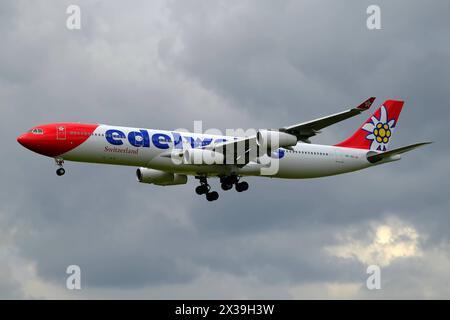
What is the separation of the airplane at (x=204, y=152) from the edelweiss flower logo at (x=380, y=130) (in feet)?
11.3

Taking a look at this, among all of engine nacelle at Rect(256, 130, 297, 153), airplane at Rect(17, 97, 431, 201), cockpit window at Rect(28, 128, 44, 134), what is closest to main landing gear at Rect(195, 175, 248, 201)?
airplane at Rect(17, 97, 431, 201)

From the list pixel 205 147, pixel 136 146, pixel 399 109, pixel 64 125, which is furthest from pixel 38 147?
pixel 399 109

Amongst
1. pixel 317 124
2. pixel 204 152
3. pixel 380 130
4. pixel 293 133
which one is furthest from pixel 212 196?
pixel 380 130

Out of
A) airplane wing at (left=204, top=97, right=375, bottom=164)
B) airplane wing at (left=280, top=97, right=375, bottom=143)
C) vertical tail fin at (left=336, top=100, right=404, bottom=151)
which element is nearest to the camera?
airplane wing at (left=280, top=97, right=375, bottom=143)

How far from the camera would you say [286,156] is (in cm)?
7181

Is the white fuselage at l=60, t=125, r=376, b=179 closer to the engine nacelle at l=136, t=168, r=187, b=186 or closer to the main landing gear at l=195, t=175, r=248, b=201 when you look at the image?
the main landing gear at l=195, t=175, r=248, b=201

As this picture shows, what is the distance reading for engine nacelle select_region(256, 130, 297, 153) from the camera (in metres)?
65.0

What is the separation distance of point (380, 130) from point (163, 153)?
2255 centimetres

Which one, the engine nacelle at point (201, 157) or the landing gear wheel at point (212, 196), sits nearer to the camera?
the engine nacelle at point (201, 157)

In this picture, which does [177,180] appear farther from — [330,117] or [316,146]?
[330,117]

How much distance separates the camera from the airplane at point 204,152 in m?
64.6

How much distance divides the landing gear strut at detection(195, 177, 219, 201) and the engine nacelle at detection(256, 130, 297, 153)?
8.41 m

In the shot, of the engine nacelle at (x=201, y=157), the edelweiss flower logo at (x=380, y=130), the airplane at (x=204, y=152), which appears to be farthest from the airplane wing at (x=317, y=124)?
the edelweiss flower logo at (x=380, y=130)

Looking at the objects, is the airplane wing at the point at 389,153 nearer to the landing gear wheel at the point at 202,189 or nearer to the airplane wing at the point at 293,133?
the airplane wing at the point at 293,133
